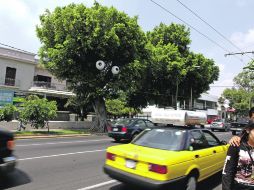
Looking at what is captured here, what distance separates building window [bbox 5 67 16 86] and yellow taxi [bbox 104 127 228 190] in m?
31.6

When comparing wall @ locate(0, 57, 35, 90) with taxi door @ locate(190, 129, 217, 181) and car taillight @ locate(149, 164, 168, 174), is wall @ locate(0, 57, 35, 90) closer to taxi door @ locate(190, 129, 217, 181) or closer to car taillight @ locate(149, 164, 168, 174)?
taxi door @ locate(190, 129, 217, 181)

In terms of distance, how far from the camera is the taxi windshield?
21.4 feet

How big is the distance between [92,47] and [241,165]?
2019 centimetres

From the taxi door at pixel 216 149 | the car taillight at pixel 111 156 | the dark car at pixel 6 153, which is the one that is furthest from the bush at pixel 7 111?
the taxi door at pixel 216 149

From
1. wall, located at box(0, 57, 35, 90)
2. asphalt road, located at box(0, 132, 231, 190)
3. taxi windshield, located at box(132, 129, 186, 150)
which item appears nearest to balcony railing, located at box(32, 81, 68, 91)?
wall, located at box(0, 57, 35, 90)

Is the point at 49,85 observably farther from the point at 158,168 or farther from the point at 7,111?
the point at 158,168

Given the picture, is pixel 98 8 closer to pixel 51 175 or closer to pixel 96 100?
pixel 96 100

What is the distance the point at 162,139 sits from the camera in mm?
6848

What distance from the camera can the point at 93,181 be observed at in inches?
298

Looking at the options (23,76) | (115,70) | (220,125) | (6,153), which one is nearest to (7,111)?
(115,70)

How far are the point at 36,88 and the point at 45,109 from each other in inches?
721

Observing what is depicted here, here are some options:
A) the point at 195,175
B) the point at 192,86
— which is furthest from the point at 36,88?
the point at 195,175

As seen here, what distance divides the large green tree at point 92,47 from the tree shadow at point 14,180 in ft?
51.6

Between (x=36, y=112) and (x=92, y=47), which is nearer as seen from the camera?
(x=36, y=112)
